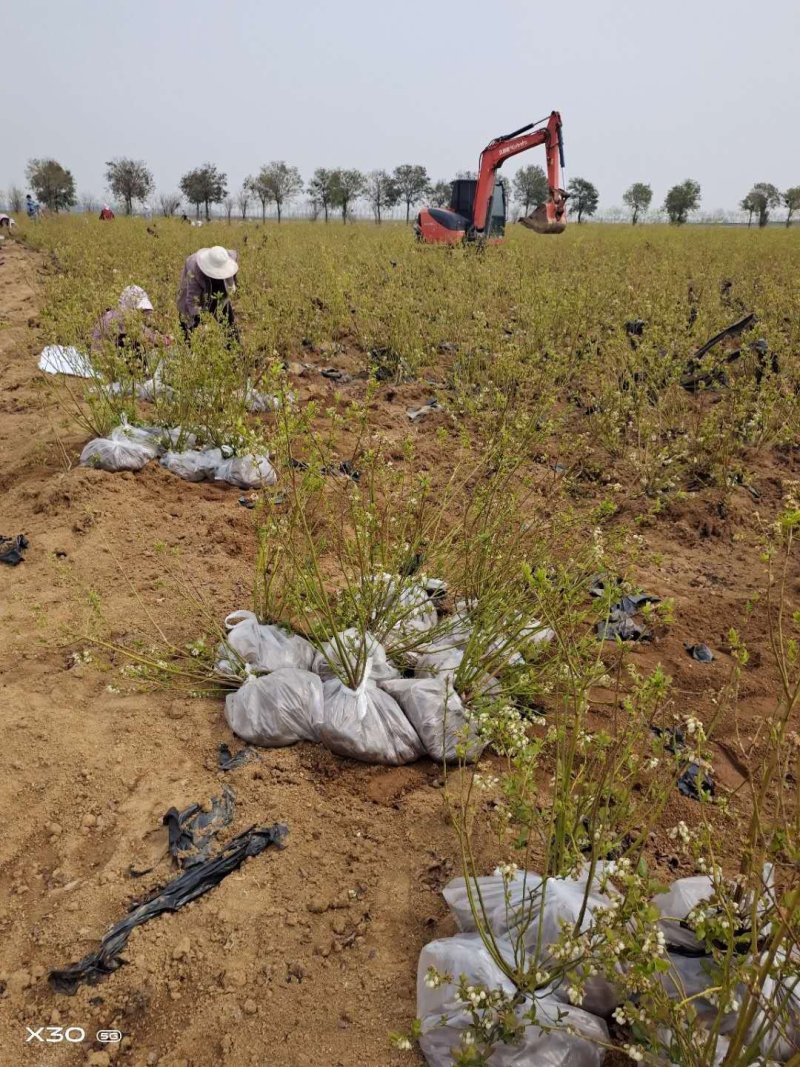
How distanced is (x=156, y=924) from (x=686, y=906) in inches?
53.0

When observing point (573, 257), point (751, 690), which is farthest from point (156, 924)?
point (573, 257)

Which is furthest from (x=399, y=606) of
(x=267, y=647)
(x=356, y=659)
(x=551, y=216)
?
(x=551, y=216)

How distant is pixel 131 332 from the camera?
4.30m

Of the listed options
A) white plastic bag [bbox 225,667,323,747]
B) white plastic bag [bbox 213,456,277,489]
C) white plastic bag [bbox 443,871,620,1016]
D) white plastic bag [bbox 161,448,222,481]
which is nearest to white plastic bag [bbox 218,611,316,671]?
white plastic bag [bbox 225,667,323,747]

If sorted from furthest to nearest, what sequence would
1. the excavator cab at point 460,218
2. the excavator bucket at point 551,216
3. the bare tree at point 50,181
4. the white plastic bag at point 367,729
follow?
the bare tree at point 50,181, the excavator cab at point 460,218, the excavator bucket at point 551,216, the white plastic bag at point 367,729

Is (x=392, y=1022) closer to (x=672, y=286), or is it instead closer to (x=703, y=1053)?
(x=703, y=1053)

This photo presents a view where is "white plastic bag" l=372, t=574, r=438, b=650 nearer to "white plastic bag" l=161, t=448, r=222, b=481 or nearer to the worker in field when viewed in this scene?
"white plastic bag" l=161, t=448, r=222, b=481

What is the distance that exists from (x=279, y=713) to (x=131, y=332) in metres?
2.95

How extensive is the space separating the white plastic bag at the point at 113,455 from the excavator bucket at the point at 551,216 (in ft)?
24.4

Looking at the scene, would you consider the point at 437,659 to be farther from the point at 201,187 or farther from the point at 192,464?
the point at 201,187

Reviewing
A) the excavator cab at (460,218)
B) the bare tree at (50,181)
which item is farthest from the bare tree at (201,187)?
the excavator cab at (460,218)

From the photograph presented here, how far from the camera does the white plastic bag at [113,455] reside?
4.26 metres

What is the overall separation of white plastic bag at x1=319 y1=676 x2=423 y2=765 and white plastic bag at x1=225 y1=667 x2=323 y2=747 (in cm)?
5

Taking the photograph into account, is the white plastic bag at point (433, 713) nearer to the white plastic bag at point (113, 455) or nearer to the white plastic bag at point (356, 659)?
the white plastic bag at point (356, 659)
